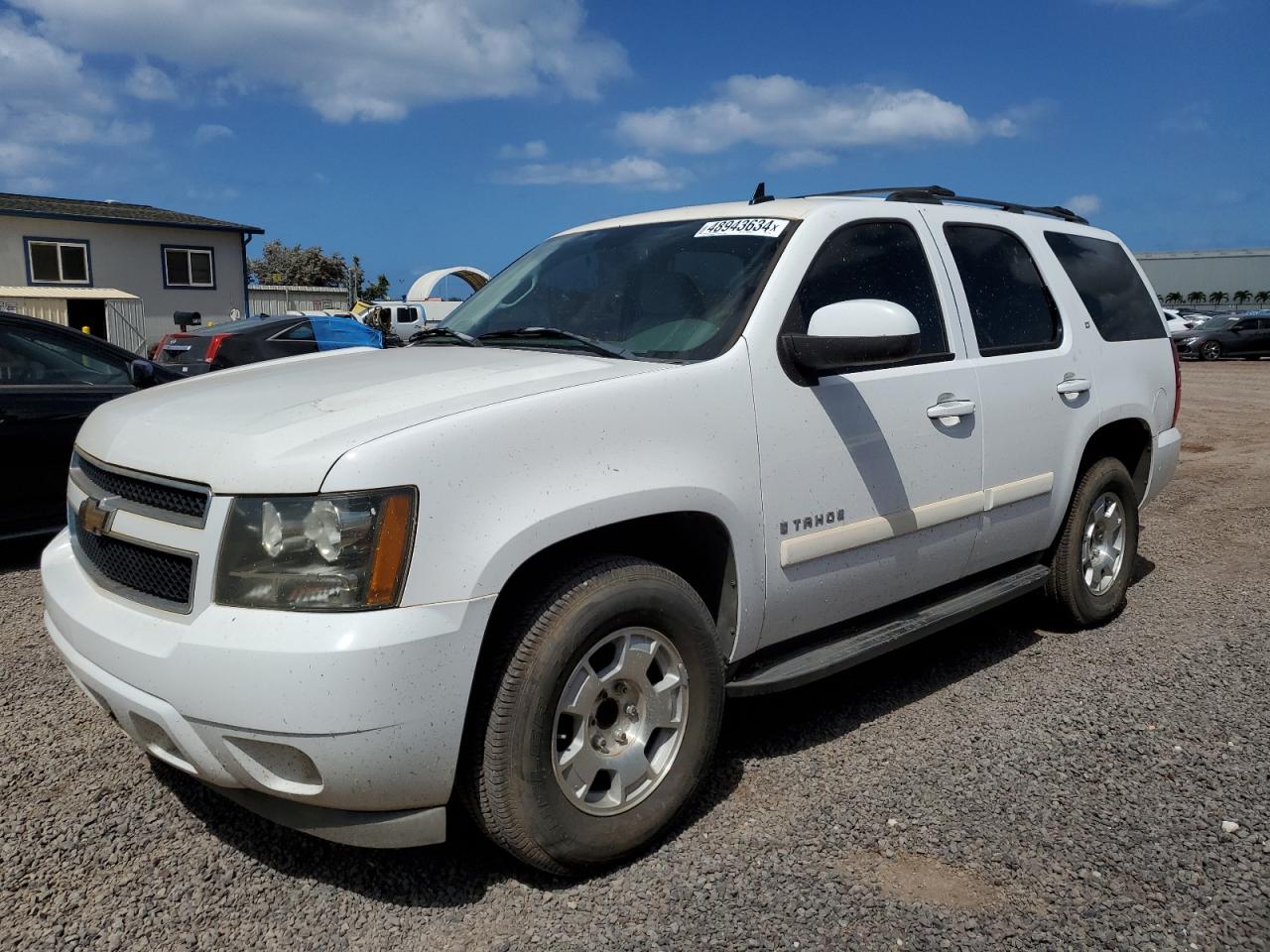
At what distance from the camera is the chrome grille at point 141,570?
2.56 metres

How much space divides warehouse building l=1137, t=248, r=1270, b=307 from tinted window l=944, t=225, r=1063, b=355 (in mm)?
58046

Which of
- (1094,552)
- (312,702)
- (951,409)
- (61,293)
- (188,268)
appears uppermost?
(188,268)

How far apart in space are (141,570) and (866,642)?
2270 millimetres

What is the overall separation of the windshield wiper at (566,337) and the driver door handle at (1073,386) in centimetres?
211

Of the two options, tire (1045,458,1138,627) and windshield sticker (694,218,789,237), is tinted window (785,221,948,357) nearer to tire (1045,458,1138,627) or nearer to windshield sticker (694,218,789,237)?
windshield sticker (694,218,789,237)

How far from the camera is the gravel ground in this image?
2.65 metres

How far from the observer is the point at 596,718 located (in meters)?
2.86

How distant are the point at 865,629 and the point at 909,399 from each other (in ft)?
2.71

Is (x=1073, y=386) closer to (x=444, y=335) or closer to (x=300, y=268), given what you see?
(x=444, y=335)

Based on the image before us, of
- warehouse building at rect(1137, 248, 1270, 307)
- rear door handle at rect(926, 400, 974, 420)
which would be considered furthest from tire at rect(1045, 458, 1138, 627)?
warehouse building at rect(1137, 248, 1270, 307)

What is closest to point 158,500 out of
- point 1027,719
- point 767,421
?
point 767,421

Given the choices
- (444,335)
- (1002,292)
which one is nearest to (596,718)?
(444,335)

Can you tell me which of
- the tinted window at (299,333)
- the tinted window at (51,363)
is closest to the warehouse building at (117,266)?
the tinted window at (299,333)

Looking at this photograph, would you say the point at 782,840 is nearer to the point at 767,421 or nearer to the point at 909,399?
the point at 767,421
